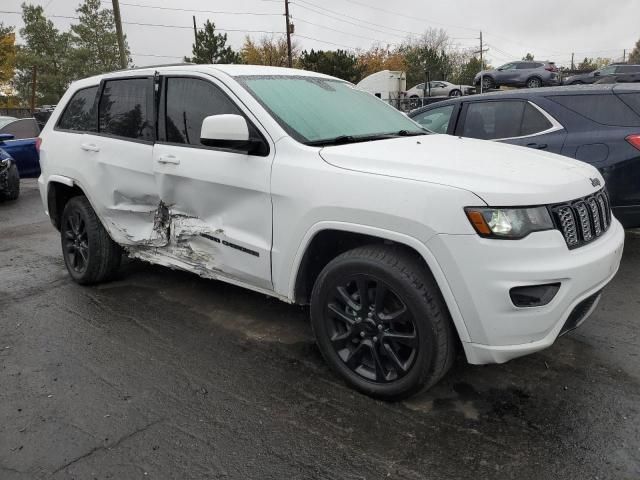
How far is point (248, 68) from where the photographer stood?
3.82 meters

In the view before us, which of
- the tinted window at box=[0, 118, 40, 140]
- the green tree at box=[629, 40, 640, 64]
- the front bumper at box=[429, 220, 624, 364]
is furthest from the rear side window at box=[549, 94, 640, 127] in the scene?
the green tree at box=[629, 40, 640, 64]

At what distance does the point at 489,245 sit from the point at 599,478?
1099 mm

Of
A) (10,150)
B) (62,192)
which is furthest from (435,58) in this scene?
(62,192)

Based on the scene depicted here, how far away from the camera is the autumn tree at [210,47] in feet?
136

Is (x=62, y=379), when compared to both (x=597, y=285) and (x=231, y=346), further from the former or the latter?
(x=597, y=285)

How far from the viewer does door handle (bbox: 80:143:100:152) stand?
436cm

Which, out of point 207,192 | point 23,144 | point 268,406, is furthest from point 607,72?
point 268,406

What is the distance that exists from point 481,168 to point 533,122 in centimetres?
322

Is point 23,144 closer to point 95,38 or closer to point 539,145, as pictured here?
point 539,145

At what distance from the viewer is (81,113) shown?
4785mm

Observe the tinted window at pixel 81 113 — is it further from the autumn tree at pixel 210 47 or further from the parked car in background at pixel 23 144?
the autumn tree at pixel 210 47

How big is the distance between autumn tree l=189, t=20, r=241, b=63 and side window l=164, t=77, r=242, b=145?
39801 millimetres

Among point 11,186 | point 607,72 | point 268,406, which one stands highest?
point 607,72

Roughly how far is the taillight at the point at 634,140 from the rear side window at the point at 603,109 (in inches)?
5.5
